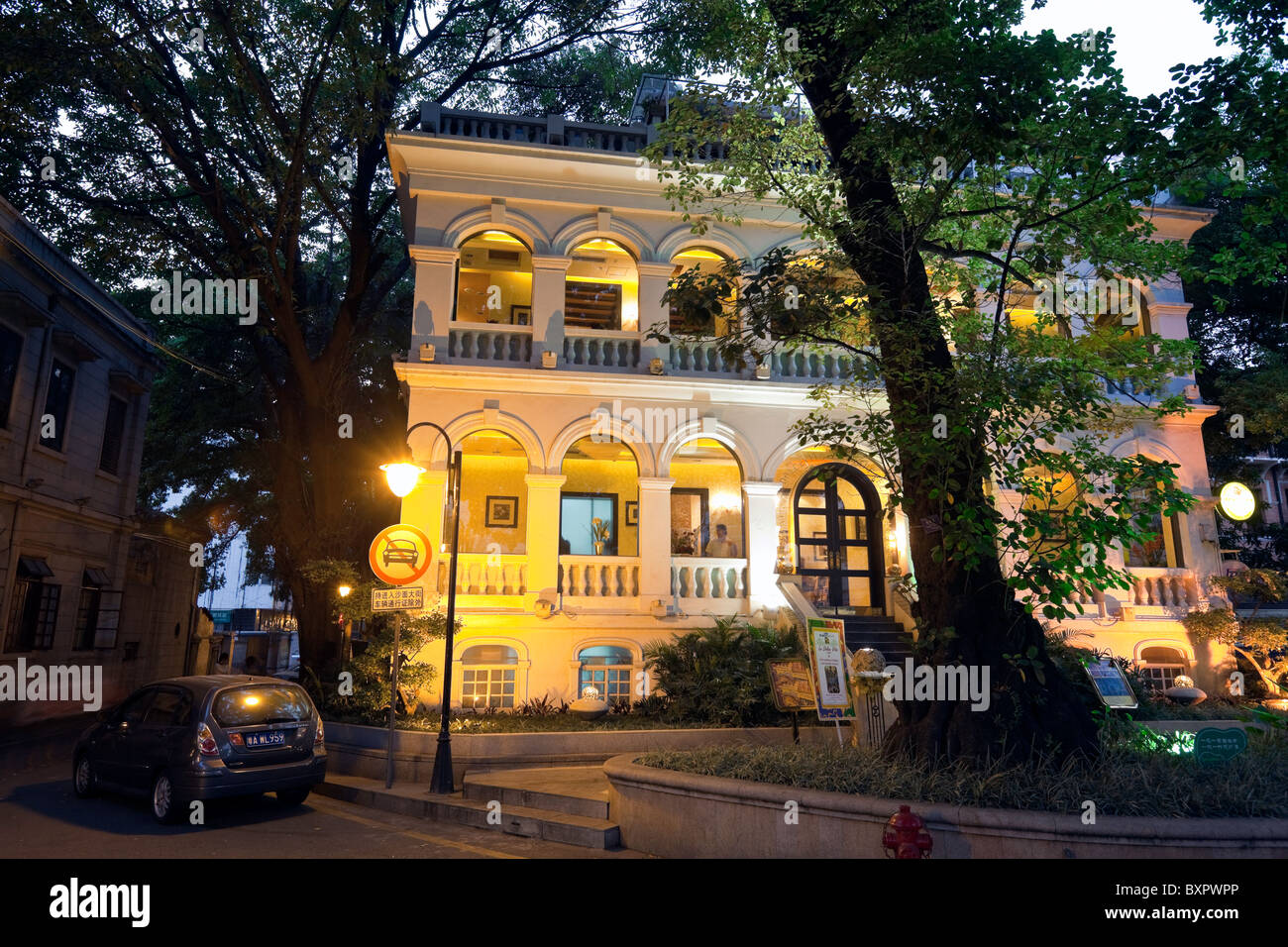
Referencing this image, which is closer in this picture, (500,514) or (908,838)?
(908,838)

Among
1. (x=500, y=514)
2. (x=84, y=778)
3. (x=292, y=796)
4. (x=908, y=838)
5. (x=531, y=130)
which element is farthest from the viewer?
(x=500, y=514)

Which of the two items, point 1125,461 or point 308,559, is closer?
point 1125,461

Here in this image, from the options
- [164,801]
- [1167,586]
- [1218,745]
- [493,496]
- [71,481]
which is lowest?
[164,801]

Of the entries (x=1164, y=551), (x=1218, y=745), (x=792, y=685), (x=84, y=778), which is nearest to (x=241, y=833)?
(x=84, y=778)

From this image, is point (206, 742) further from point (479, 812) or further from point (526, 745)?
point (526, 745)

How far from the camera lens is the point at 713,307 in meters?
8.55

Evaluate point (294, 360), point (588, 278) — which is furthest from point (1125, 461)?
point (294, 360)

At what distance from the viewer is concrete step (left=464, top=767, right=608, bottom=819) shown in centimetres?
887

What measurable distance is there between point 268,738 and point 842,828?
671 cm

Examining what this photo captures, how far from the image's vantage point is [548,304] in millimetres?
15281

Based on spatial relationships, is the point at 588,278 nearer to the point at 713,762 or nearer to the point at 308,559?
the point at 308,559

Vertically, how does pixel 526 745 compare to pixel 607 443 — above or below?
below

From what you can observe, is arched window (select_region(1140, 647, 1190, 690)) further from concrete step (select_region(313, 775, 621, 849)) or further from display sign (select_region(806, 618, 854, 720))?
concrete step (select_region(313, 775, 621, 849))

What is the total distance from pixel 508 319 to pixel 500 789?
11.0 meters
